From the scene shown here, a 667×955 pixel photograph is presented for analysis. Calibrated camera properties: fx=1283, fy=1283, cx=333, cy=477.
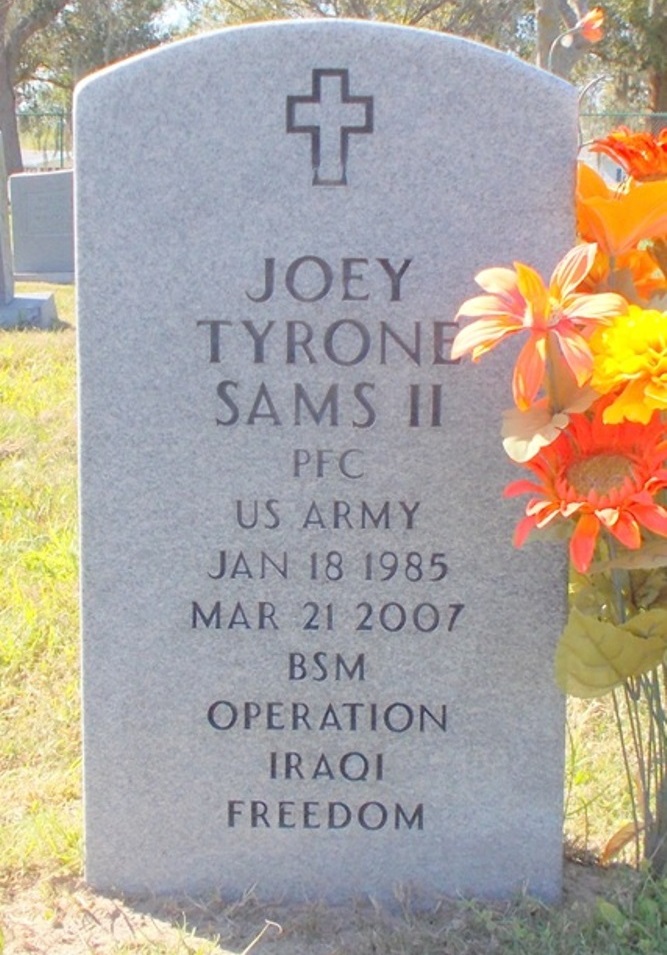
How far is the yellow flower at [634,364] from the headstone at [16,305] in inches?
281

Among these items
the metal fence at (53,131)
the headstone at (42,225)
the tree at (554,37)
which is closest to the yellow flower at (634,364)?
the tree at (554,37)

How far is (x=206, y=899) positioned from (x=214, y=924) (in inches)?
3.3

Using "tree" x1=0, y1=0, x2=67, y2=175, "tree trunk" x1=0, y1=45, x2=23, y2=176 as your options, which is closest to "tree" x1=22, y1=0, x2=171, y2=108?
"tree" x1=0, y1=0, x2=67, y2=175

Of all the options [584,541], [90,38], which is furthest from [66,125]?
[584,541]

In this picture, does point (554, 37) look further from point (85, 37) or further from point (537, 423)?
point (85, 37)

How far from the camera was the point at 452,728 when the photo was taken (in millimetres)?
2369

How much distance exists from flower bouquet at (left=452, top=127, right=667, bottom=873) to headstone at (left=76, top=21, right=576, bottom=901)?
139 mm

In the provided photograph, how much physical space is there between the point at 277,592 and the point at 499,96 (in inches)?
37.2

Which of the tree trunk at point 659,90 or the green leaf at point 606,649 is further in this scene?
the tree trunk at point 659,90

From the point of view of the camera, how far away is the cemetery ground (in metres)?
2.25

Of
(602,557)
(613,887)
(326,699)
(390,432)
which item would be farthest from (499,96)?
(613,887)

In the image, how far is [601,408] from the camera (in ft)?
6.56

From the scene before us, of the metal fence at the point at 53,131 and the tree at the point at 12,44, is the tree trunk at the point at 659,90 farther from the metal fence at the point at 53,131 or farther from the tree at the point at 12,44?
the tree at the point at 12,44

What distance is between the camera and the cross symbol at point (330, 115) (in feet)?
7.03
